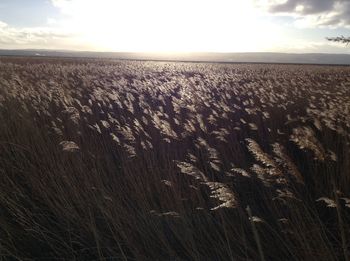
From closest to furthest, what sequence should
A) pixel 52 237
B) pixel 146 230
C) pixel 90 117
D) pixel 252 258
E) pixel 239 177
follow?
pixel 252 258, pixel 146 230, pixel 52 237, pixel 239 177, pixel 90 117

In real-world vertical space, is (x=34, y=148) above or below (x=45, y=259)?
above

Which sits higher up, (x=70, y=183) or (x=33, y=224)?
(x=70, y=183)

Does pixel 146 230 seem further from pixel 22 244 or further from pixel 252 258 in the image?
pixel 22 244

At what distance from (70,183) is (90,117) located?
251 cm

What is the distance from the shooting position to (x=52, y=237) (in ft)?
8.91

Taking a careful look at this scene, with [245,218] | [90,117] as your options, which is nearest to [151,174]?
[245,218]

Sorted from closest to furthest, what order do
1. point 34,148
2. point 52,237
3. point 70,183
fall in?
point 52,237, point 70,183, point 34,148

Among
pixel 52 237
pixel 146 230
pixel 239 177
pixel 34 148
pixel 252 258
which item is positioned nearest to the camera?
pixel 252 258

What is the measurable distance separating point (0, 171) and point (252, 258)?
2.30 meters

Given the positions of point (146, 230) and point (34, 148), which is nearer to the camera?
Result: point (146, 230)

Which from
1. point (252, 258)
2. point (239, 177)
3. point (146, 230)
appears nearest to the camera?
point (252, 258)

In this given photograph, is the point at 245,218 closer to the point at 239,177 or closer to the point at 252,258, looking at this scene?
the point at 252,258

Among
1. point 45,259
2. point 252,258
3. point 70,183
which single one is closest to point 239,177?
point 252,258

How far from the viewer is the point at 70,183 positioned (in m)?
2.94
